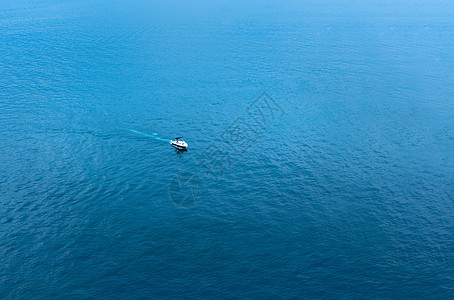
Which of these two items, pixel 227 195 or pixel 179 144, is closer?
pixel 227 195

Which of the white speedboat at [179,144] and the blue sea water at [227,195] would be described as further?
the white speedboat at [179,144]

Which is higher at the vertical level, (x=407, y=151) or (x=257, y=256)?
(x=407, y=151)

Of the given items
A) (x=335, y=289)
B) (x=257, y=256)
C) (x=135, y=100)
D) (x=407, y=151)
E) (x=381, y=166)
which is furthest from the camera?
(x=135, y=100)

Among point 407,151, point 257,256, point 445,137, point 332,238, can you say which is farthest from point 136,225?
point 445,137

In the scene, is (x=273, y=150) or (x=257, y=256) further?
(x=273, y=150)

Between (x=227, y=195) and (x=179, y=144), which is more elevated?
(x=179, y=144)

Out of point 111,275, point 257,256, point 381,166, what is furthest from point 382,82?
point 111,275

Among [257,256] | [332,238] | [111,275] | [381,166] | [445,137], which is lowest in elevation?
[111,275]

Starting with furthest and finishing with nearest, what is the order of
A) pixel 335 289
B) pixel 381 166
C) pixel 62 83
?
pixel 62 83 → pixel 381 166 → pixel 335 289

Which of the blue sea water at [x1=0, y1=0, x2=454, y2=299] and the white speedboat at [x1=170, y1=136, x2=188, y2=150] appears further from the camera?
the white speedboat at [x1=170, y1=136, x2=188, y2=150]

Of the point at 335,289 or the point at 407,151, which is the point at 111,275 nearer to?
the point at 335,289
